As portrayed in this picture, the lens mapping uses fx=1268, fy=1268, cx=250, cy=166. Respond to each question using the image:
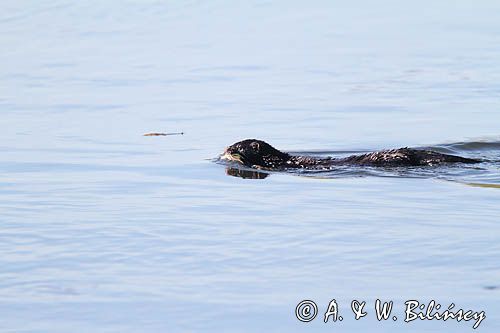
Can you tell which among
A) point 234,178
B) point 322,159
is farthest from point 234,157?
point 322,159

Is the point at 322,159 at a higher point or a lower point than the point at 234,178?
higher

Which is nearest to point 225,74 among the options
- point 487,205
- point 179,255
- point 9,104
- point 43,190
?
point 9,104

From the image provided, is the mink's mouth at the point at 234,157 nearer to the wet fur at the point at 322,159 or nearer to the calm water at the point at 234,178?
the wet fur at the point at 322,159

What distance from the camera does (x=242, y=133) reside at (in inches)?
732

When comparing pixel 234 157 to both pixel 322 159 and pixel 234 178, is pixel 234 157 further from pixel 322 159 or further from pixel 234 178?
pixel 322 159

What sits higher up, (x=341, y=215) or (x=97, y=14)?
(x=97, y=14)

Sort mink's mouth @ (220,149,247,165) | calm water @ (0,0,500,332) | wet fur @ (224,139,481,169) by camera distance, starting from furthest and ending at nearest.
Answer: mink's mouth @ (220,149,247,165) → wet fur @ (224,139,481,169) → calm water @ (0,0,500,332)

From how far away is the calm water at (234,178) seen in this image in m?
9.88

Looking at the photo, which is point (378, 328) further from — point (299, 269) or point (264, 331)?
point (299, 269)

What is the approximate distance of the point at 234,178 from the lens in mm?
15594

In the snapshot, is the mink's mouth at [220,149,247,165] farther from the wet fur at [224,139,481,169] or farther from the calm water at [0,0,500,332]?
the calm water at [0,0,500,332]

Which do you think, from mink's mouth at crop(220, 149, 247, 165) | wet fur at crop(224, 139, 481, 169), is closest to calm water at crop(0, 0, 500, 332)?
mink's mouth at crop(220, 149, 247, 165)

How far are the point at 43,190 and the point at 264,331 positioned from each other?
242 inches

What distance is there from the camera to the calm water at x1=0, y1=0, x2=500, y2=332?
Result: 9.88 meters
